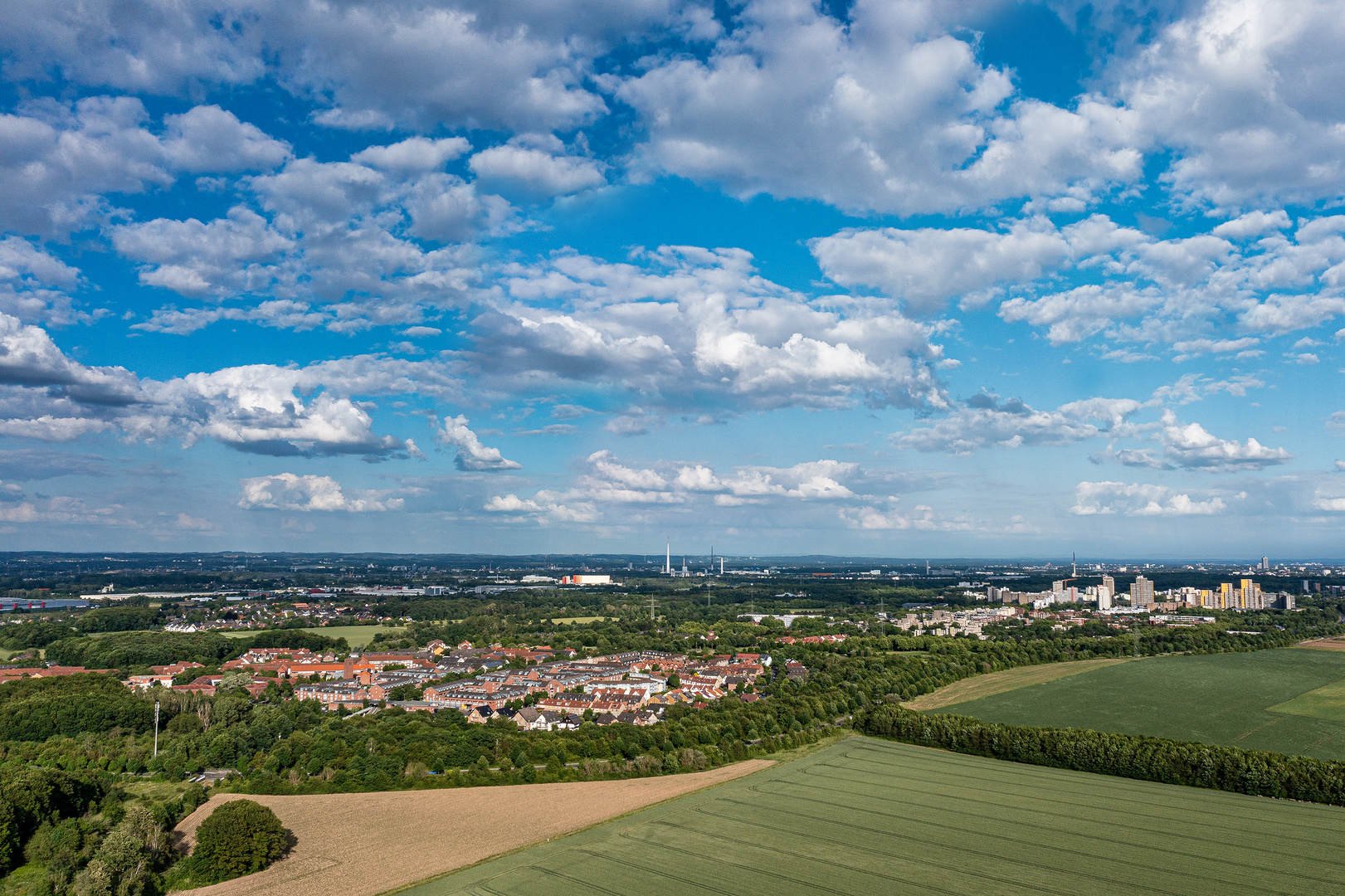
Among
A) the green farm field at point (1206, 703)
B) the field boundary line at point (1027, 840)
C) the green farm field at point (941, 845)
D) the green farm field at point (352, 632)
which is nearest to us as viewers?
the green farm field at point (941, 845)

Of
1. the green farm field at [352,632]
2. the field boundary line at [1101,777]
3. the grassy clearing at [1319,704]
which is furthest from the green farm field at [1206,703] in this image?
the green farm field at [352,632]

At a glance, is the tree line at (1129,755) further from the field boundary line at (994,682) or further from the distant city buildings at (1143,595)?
the distant city buildings at (1143,595)

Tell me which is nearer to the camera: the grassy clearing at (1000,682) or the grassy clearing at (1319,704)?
the grassy clearing at (1319,704)

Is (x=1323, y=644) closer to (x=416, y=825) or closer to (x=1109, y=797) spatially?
(x=1109, y=797)

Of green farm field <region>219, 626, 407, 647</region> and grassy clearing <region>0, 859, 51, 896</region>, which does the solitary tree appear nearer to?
grassy clearing <region>0, 859, 51, 896</region>

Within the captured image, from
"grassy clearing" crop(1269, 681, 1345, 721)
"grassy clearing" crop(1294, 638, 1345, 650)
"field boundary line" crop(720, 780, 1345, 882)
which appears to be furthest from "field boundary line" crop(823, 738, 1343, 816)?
"grassy clearing" crop(1294, 638, 1345, 650)

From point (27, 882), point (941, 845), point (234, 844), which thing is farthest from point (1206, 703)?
point (27, 882)
